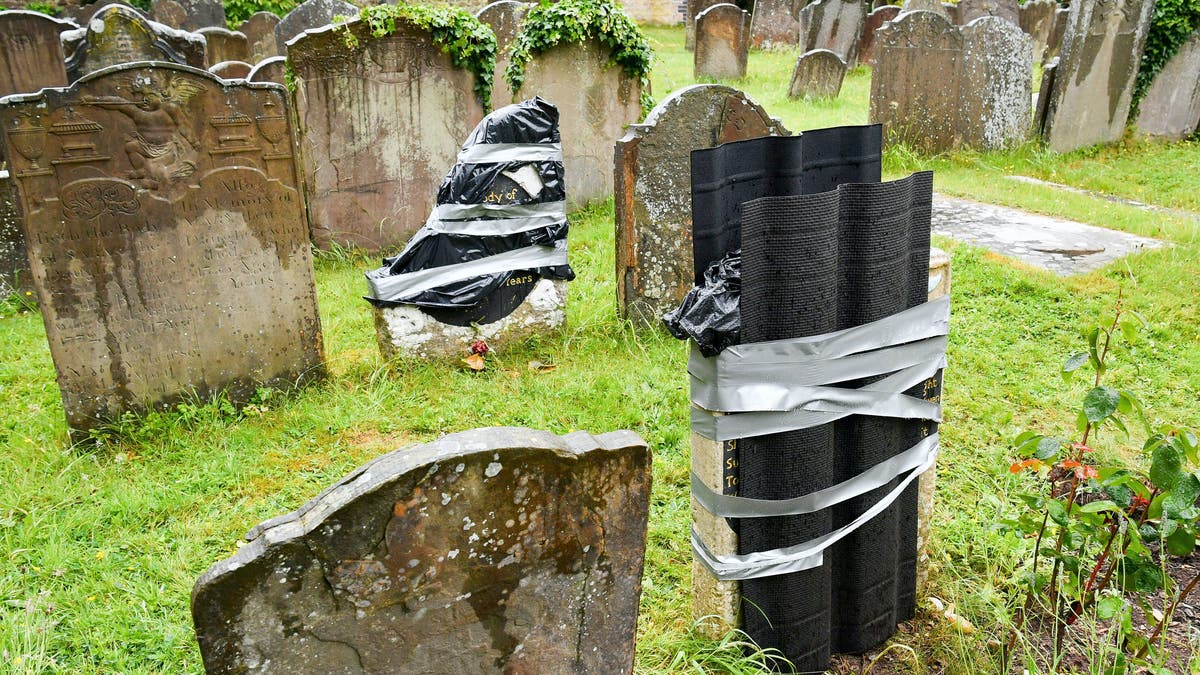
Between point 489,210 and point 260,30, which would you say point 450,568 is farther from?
point 260,30

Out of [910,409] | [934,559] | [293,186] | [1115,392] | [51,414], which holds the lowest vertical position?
[934,559]

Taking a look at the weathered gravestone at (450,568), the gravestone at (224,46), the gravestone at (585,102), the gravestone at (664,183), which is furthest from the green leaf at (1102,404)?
the gravestone at (224,46)

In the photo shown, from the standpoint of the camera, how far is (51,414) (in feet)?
14.5

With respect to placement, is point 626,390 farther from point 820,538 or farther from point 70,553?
point 70,553

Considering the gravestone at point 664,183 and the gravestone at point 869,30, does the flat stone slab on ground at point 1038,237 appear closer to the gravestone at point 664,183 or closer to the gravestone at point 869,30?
the gravestone at point 664,183

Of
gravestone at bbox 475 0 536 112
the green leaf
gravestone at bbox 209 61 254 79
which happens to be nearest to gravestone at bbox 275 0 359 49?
gravestone at bbox 209 61 254 79

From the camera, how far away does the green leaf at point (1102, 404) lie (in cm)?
220

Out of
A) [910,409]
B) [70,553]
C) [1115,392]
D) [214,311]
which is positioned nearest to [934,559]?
[910,409]

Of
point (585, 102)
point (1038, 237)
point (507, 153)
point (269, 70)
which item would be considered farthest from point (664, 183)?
point (269, 70)

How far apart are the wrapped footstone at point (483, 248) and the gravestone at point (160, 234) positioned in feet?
1.75

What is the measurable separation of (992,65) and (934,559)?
7711 mm

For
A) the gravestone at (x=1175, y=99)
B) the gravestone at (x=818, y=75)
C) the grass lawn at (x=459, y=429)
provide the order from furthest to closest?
1. the gravestone at (x=818, y=75)
2. the gravestone at (x=1175, y=99)
3. the grass lawn at (x=459, y=429)

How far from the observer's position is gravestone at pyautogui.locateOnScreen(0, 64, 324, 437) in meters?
3.83

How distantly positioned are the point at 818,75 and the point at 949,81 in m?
4.16
